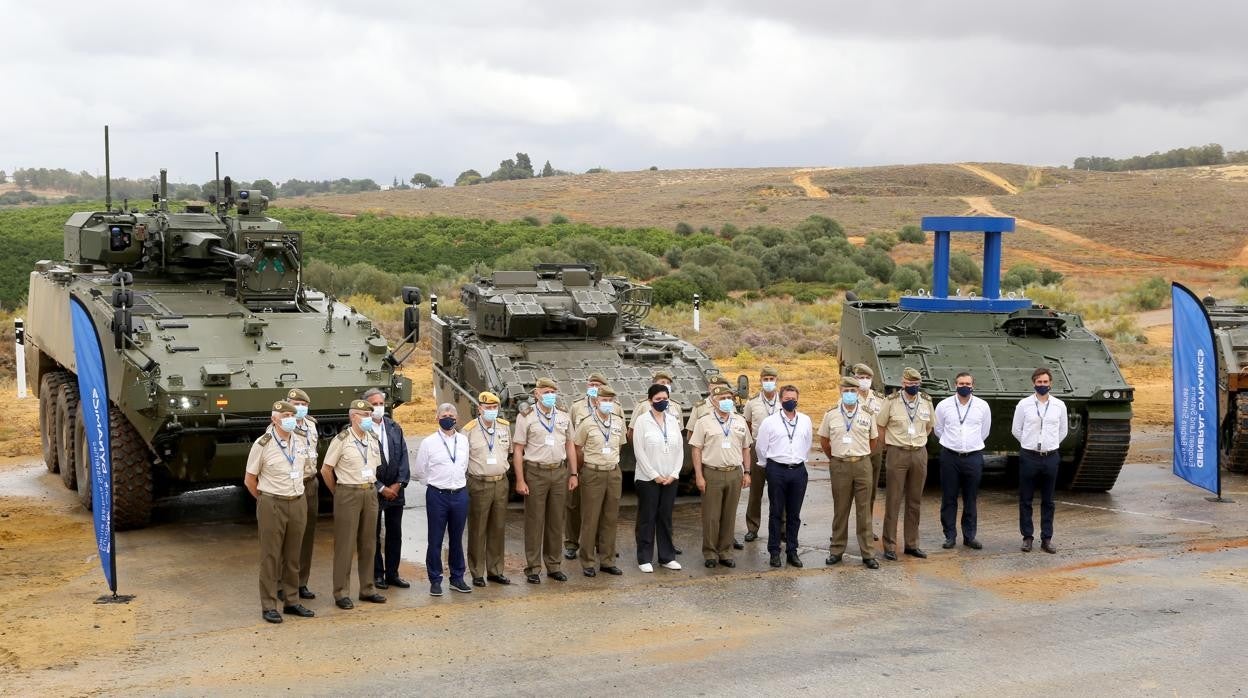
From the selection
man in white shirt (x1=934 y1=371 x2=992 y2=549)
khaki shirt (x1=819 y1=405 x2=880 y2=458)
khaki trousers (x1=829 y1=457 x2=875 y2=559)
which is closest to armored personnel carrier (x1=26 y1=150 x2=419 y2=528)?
khaki shirt (x1=819 y1=405 x2=880 y2=458)

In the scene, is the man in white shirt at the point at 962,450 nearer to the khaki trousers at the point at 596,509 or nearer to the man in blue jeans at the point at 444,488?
the khaki trousers at the point at 596,509

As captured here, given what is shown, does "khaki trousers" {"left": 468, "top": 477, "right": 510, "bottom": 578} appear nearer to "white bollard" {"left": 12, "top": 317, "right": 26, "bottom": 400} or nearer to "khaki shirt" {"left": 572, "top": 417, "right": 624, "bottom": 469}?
"khaki shirt" {"left": 572, "top": 417, "right": 624, "bottom": 469}

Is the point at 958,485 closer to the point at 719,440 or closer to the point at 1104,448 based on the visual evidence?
the point at 719,440

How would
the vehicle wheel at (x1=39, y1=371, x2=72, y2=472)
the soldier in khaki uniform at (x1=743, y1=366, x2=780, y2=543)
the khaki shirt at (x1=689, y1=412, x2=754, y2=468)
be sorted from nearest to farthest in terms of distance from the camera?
the khaki shirt at (x1=689, y1=412, x2=754, y2=468)
the soldier in khaki uniform at (x1=743, y1=366, x2=780, y2=543)
the vehicle wheel at (x1=39, y1=371, x2=72, y2=472)

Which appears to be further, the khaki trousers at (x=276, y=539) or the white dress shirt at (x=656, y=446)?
the white dress shirt at (x=656, y=446)

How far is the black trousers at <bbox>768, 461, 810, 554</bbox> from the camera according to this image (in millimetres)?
11414

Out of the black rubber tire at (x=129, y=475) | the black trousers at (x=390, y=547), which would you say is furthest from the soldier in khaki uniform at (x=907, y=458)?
the black rubber tire at (x=129, y=475)

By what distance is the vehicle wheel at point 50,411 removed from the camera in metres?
15.4

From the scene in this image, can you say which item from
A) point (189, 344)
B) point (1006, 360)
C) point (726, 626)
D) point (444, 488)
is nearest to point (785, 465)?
point (726, 626)

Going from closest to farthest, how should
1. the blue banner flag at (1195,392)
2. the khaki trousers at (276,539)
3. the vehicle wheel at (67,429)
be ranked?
the khaki trousers at (276,539) < the blue banner flag at (1195,392) < the vehicle wheel at (67,429)

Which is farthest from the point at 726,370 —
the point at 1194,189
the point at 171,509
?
the point at 1194,189

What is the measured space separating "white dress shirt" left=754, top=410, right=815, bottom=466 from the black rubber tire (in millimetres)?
5552

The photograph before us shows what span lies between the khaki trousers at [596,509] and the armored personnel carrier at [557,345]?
7.79 ft

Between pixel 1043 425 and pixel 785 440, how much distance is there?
239 centimetres
